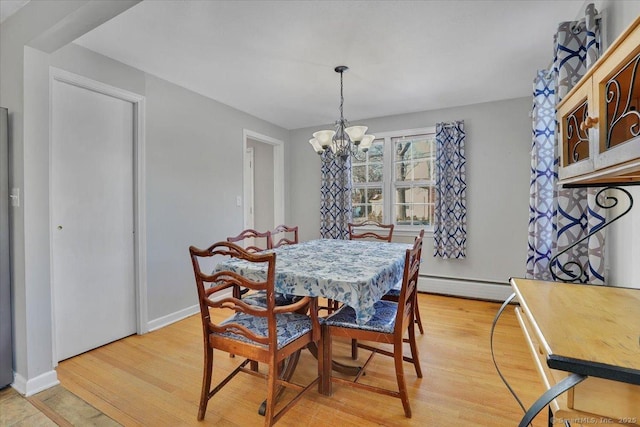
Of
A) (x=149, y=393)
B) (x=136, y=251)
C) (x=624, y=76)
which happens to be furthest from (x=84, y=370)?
(x=624, y=76)

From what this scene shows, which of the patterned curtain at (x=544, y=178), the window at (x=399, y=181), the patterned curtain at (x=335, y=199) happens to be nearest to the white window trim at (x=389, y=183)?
the window at (x=399, y=181)

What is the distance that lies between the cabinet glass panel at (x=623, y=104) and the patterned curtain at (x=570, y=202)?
2.53 feet

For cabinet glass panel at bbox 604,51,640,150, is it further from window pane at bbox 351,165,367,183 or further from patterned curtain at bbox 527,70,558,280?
window pane at bbox 351,165,367,183

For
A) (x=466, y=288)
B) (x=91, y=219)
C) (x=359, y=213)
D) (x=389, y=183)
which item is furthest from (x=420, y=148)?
(x=91, y=219)

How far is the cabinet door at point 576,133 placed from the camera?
94cm

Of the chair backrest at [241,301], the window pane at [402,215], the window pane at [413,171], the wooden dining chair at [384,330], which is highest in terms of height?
the window pane at [413,171]

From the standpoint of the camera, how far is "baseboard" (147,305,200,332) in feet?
9.20

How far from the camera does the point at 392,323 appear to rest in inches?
69.5

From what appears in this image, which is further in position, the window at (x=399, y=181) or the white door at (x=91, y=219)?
the window at (x=399, y=181)

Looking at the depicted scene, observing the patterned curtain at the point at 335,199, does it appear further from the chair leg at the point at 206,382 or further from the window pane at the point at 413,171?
the chair leg at the point at 206,382

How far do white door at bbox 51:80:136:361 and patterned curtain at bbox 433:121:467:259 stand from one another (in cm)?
331

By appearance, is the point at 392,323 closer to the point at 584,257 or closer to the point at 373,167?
the point at 584,257

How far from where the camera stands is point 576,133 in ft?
3.69

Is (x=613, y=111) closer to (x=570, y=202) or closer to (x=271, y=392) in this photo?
(x=570, y=202)
